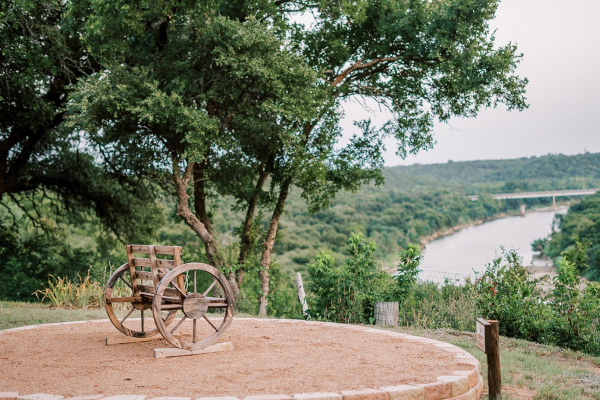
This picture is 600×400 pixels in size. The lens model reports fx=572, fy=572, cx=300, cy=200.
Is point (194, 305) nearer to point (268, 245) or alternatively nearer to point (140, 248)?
point (140, 248)

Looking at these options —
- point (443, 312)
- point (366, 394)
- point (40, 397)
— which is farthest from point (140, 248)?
point (443, 312)

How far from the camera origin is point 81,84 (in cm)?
1038

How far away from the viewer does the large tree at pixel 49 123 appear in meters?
10.6

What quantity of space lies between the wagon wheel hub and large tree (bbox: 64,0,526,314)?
502cm

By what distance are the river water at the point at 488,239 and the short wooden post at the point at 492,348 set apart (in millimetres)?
22503

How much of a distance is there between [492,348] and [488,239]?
3004 centimetres

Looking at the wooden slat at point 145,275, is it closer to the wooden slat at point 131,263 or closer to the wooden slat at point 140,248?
the wooden slat at point 131,263

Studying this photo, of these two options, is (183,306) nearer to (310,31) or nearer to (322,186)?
(322,186)

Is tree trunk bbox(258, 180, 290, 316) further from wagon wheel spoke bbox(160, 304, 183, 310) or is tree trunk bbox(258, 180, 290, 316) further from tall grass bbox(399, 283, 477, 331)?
wagon wheel spoke bbox(160, 304, 183, 310)

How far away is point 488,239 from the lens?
106 ft

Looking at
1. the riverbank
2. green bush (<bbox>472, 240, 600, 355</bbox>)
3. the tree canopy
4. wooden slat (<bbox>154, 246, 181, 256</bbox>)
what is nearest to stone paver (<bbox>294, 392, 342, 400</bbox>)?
wooden slat (<bbox>154, 246, 181, 256</bbox>)

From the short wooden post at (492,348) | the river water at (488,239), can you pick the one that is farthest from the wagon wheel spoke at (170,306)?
the river water at (488,239)

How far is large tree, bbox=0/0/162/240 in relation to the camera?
10.6 m

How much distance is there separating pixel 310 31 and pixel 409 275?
701 cm
